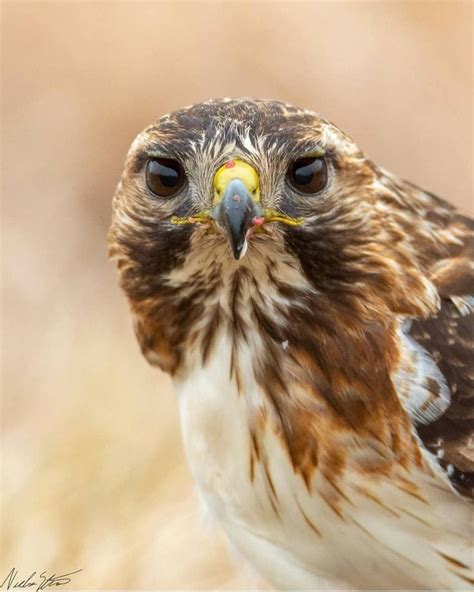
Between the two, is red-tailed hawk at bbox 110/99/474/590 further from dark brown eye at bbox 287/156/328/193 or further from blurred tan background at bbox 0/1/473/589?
blurred tan background at bbox 0/1/473/589

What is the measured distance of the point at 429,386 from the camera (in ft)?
12.8

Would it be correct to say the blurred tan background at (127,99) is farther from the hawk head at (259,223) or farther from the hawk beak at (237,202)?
the hawk beak at (237,202)

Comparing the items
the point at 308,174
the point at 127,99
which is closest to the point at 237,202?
the point at 308,174

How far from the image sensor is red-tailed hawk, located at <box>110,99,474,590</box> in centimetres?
371

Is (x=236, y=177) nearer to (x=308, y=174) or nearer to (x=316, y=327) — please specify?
(x=308, y=174)

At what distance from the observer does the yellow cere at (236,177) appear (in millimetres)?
3507

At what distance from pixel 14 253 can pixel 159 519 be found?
9.29 feet

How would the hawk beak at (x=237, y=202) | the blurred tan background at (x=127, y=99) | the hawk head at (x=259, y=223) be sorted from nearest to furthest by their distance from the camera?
the hawk beak at (x=237, y=202) < the hawk head at (x=259, y=223) < the blurred tan background at (x=127, y=99)

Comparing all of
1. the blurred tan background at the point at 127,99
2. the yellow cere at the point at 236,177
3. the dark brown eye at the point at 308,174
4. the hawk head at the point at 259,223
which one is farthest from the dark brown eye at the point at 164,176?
the blurred tan background at the point at 127,99

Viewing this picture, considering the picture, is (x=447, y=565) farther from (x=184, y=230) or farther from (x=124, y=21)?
(x=124, y=21)

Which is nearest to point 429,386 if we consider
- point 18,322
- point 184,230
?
point 184,230

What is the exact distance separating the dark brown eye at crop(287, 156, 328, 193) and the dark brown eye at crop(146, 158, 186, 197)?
32 centimetres

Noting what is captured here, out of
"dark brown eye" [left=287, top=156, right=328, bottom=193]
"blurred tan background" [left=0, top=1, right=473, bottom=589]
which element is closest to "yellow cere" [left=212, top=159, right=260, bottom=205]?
"dark brown eye" [left=287, top=156, right=328, bottom=193]

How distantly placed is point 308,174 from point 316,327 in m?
0.50
